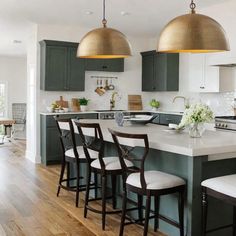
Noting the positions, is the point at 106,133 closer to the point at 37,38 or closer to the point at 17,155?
the point at 37,38

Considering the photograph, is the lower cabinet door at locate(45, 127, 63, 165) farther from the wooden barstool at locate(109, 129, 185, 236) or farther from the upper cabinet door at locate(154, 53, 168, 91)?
the wooden barstool at locate(109, 129, 185, 236)

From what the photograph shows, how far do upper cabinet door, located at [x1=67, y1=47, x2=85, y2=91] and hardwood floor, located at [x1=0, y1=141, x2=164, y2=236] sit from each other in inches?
76.2

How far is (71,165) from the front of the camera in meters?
4.95

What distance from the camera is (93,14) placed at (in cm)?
616

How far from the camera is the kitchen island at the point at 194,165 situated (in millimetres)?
2799

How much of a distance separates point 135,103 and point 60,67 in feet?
7.13

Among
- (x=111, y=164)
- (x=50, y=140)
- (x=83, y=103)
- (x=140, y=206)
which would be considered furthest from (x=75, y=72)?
(x=140, y=206)

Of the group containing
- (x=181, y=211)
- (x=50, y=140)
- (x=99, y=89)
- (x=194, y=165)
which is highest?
(x=99, y=89)

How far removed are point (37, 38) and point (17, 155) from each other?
2768 mm

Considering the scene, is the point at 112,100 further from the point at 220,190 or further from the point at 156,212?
the point at 220,190

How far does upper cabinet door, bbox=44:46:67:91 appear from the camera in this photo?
6836mm

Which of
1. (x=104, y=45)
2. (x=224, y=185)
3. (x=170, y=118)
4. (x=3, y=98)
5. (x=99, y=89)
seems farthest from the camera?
(x=3, y=98)

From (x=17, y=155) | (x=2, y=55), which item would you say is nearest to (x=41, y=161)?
(x=17, y=155)

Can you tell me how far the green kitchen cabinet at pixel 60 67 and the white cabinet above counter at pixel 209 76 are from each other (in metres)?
2.36
